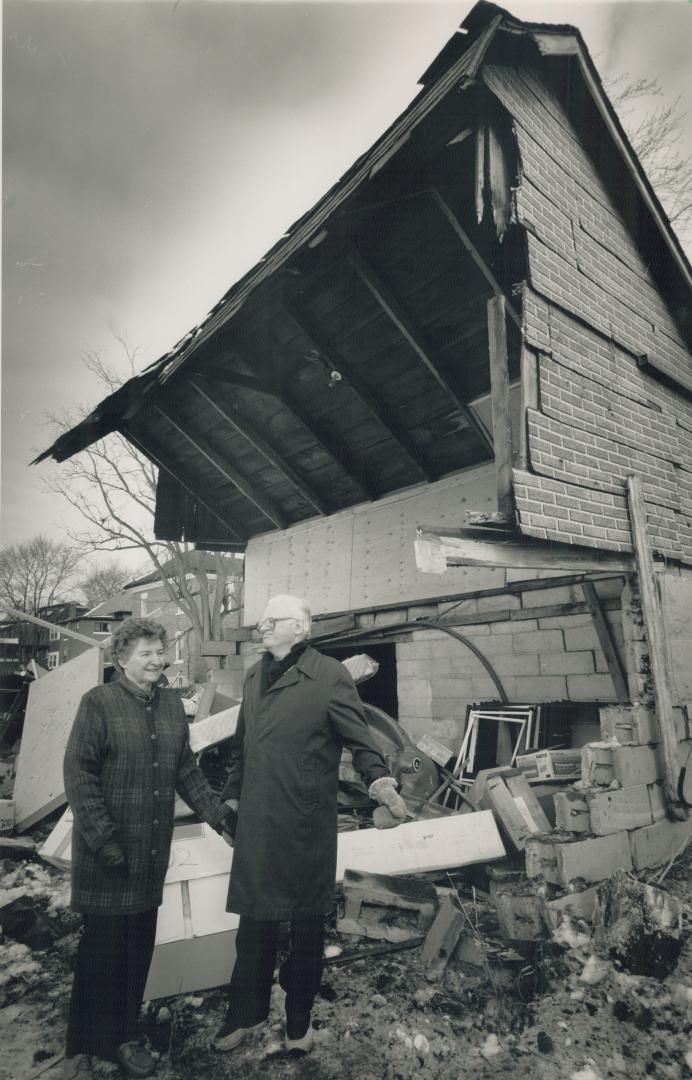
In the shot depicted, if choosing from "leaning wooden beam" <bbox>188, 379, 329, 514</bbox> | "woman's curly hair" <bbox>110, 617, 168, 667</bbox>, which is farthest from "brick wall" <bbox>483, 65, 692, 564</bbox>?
"leaning wooden beam" <bbox>188, 379, 329, 514</bbox>

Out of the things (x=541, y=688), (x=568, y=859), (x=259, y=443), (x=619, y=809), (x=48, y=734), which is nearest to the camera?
(x=568, y=859)

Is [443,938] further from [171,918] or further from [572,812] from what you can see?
[171,918]

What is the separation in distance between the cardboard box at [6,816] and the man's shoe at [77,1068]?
14.5 feet

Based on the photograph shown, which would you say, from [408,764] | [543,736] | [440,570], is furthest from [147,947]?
[543,736]

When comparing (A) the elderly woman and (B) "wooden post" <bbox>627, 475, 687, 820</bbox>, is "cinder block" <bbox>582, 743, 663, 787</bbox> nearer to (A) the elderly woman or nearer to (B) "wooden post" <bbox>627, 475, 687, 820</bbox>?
(B) "wooden post" <bbox>627, 475, 687, 820</bbox>

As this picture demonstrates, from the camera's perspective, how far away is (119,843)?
2.61 metres

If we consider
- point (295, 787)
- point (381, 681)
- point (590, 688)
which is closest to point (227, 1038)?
point (295, 787)

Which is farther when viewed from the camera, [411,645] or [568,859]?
[411,645]

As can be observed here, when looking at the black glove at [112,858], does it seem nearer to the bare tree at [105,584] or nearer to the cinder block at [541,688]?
the cinder block at [541,688]

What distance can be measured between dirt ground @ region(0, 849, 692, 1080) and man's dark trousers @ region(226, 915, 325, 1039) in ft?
0.56

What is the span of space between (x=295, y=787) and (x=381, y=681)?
6824 millimetres

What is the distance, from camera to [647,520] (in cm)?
545

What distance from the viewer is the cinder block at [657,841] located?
14.4 ft

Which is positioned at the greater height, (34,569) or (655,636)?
(34,569)
